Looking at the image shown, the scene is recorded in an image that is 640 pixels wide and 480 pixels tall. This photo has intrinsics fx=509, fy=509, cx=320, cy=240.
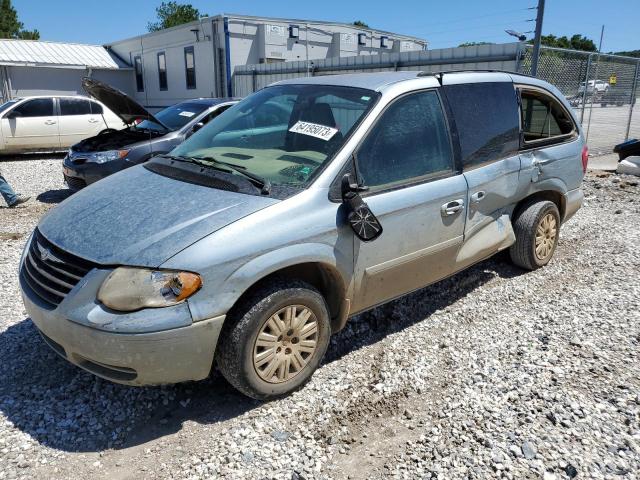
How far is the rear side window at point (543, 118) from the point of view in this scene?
4656mm

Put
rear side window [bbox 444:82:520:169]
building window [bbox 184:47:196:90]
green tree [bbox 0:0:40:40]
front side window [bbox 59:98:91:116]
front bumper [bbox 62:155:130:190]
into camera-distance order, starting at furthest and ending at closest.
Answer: green tree [bbox 0:0:40:40], building window [bbox 184:47:196:90], front side window [bbox 59:98:91:116], front bumper [bbox 62:155:130:190], rear side window [bbox 444:82:520:169]

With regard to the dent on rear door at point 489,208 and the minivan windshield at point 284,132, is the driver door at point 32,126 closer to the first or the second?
the minivan windshield at point 284,132

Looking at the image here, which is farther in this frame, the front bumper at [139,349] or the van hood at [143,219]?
the van hood at [143,219]

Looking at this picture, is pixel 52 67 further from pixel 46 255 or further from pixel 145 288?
pixel 145 288

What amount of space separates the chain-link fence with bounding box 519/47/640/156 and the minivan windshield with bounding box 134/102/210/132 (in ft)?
20.4

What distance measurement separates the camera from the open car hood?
6.55m

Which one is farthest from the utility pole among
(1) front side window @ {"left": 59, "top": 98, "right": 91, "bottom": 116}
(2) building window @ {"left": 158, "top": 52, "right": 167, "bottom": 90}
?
(2) building window @ {"left": 158, "top": 52, "right": 167, "bottom": 90}

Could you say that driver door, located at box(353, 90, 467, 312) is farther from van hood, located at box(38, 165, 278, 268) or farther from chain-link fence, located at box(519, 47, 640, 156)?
chain-link fence, located at box(519, 47, 640, 156)

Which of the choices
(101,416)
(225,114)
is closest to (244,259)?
(101,416)

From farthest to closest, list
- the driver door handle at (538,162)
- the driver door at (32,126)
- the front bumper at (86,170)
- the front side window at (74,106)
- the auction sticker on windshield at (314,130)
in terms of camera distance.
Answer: the front side window at (74,106) → the driver door at (32,126) → the front bumper at (86,170) → the driver door handle at (538,162) → the auction sticker on windshield at (314,130)

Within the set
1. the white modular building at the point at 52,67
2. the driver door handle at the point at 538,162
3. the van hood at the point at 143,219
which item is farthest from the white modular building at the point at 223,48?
the van hood at the point at 143,219

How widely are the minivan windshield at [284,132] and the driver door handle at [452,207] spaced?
2.96 ft

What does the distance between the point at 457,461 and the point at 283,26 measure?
20.6 metres

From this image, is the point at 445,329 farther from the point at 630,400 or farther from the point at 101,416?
the point at 101,416
